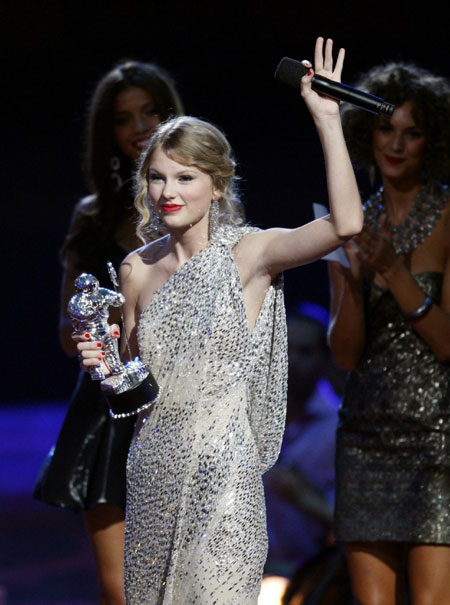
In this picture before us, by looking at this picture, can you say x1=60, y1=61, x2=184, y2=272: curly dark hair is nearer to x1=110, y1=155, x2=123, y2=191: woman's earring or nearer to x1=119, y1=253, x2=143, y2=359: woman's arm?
x1=110, y1=155, x2=123, y2=191: woman's earring

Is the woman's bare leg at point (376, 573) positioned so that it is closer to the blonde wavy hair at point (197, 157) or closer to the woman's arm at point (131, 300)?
the woman's arm at point (131, 300)

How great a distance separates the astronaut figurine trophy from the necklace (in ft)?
3.36

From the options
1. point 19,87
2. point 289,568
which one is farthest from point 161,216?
point 19,87

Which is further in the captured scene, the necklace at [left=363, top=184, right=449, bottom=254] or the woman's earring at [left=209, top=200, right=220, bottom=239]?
the necklace at [left=363, top=184, right=449, bottom=254]

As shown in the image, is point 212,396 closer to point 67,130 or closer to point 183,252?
point 183,252

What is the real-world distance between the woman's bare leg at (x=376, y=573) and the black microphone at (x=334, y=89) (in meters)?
1.30

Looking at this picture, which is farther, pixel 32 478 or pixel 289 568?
pixel 32 478

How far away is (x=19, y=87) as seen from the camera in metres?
5.56

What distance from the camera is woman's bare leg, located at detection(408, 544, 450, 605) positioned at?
2.82 m

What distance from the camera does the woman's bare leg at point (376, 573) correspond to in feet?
9.66

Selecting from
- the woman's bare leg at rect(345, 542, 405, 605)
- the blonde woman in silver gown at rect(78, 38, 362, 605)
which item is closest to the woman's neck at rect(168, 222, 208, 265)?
the blonde woman in silver gown at rect(78, 38, 362, 605)

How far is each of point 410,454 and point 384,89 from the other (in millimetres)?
1070

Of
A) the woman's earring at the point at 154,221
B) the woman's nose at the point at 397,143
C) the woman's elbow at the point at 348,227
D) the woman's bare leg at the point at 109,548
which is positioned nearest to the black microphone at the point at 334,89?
the woman's elbow at the point at 348,227

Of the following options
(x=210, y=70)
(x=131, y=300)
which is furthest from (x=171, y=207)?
(x=210, y=70)
